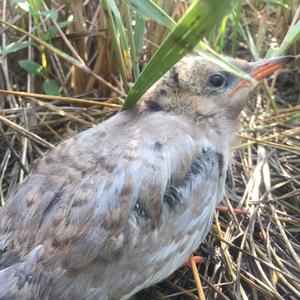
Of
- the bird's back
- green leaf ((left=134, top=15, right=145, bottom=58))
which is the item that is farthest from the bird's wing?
green leaf ((left=134, top=15, right=145, bottom=58))

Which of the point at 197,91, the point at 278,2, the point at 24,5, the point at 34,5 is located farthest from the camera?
the point at 278,2

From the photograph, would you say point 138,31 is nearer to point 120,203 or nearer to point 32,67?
point 32,67

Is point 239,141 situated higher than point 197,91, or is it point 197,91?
point 197,91

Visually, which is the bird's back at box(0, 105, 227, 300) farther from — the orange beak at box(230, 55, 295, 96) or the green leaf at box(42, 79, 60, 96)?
the green leaf at box(42, 79, 60, 96)

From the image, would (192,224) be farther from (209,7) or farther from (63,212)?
(209,7)

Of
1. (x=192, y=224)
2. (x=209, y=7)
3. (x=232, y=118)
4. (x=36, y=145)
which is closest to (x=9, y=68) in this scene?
(x=36, y=145)

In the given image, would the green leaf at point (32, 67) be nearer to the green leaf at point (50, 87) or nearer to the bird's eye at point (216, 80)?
the green leaf at point (50, 87)

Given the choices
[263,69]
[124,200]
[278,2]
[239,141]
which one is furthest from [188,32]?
[278,2]
